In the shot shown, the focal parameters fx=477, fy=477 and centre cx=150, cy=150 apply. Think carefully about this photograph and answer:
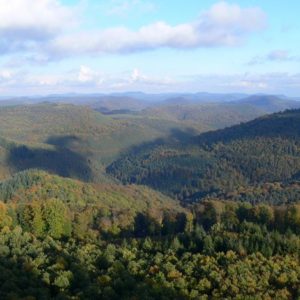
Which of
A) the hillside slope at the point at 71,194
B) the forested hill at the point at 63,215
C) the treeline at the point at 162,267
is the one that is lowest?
the hillside slope at the point at 71,194

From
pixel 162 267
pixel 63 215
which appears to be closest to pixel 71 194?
pixel 63 215

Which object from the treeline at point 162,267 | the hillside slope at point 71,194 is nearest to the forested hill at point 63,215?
the hillside slope at point 71,194

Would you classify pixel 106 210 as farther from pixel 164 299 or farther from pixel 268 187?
pixel 268 187

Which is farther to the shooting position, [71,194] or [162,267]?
[71,194]

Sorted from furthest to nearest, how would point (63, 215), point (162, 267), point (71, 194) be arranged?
point (71, 194)
point (63, 215)
point (162, 267)

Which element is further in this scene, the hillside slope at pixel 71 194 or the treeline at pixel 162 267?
the hillside slope at pixel 71 194

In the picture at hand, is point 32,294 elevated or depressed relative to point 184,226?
elevated

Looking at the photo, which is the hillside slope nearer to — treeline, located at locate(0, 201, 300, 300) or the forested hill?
the forested hill

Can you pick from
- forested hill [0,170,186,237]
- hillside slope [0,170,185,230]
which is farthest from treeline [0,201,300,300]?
hillside slope [0,170,185,230]

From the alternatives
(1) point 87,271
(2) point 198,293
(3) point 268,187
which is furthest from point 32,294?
(3) point 268,187

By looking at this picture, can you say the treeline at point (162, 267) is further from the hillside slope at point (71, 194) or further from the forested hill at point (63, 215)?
the hillside slope at point (71, 194)

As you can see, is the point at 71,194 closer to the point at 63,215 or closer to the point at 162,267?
the point at 63,215
